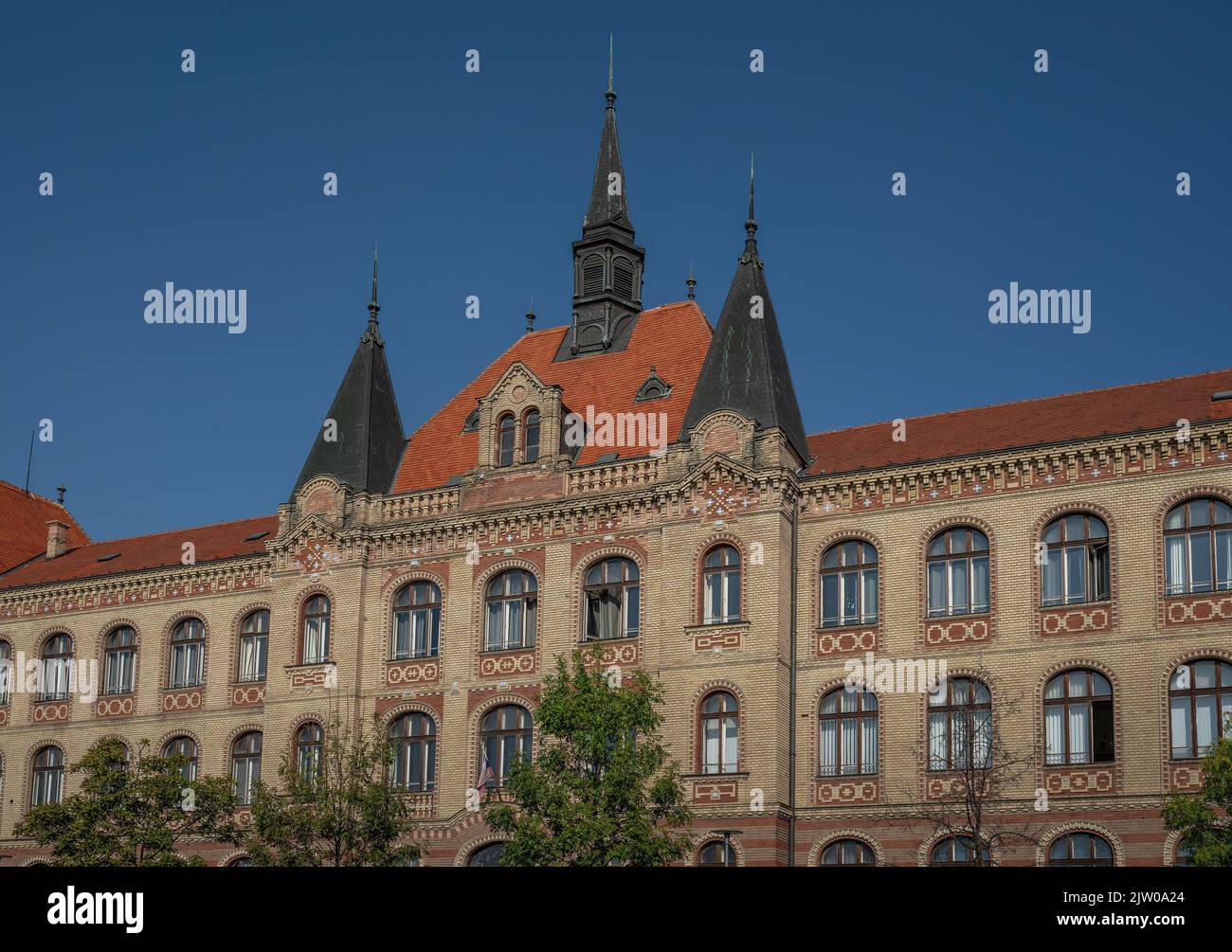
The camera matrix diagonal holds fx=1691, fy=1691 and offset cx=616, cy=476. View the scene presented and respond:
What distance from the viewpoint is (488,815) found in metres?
39.0

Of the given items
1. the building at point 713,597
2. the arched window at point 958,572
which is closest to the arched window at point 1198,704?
the building at point 713,597

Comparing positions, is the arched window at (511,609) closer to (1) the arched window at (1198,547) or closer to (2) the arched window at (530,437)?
(2) the arched window at (530,437)

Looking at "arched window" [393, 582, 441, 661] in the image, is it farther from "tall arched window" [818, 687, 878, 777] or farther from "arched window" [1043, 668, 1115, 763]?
"arched window" [1043, 668, 1115, 763]

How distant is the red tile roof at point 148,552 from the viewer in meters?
54.0

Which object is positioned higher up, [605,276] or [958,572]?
[605,276]

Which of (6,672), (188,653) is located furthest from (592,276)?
(6,672)

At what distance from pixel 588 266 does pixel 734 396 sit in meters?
10.7

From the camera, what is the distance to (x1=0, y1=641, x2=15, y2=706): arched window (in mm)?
55375

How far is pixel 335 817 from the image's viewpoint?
41.6m

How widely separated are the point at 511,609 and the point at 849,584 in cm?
967

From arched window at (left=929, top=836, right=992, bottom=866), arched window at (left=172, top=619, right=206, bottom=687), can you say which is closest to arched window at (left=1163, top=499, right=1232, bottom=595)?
arched window at (left=929, top=836, right=992, bottom=866)

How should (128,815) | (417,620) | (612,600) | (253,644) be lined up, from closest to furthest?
(128,815) < (612,600) < (417,620) < (253,644)

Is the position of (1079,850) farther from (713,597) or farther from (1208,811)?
(713,597)
